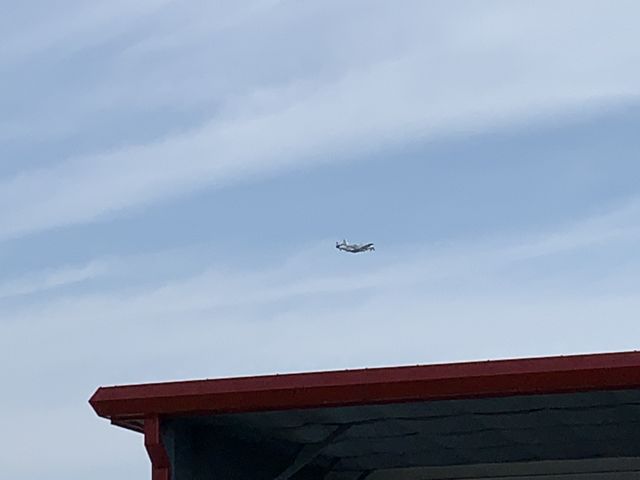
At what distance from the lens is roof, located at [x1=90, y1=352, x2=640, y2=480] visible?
42.3 feet

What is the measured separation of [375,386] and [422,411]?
6.22 ft

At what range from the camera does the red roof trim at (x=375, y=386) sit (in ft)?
41.7

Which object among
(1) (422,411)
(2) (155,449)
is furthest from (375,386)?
(2) (155,449)

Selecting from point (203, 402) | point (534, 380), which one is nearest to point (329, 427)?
point (203, 402)

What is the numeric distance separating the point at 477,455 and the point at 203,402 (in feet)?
21.0

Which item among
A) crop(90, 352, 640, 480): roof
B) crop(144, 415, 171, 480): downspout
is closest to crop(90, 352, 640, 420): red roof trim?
crop(90, 352, 640, 480): roof

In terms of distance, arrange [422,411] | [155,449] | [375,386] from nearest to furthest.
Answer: [375,386]
[155,449]
[422,411]

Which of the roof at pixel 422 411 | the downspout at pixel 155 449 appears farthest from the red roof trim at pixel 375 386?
the downspout at pixel 155 449

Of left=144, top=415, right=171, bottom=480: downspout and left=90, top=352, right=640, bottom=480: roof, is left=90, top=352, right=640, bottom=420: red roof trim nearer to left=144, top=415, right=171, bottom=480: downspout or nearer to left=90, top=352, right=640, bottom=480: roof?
left=90, top=352, right=640, bottom=480: roof

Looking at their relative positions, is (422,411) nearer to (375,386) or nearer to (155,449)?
(375,386)

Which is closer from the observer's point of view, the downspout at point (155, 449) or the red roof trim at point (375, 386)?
the red roof trim at point (375, 386)

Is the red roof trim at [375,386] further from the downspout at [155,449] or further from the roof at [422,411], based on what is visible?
the downspout at [155,449]

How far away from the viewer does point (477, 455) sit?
19.0 meters

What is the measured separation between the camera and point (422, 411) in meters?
15.0
